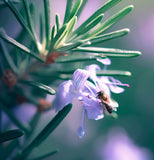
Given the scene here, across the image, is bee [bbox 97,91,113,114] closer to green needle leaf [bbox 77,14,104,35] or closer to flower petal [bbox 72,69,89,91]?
flower petal [bbox 72,69,89,91]

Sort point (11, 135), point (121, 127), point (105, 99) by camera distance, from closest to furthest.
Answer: point (11, 135)
point (105, 99)
point (121, 127)

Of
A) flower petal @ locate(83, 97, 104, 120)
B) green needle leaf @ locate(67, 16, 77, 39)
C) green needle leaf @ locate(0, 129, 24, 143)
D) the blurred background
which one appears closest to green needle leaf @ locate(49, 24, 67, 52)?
green needle leaf @ locate(67, 16, 77, 39)

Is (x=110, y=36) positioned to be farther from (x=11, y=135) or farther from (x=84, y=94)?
(x=11, y=135)

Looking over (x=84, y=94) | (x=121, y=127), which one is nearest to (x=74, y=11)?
(x=84, y=94)

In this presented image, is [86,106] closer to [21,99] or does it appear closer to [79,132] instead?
[79,132]

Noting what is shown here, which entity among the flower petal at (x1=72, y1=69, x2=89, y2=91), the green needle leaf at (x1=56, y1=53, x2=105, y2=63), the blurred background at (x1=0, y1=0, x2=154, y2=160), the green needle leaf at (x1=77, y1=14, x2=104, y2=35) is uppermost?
the green needle leaf at (x1=77, y1=14, x2=104, y2=35)

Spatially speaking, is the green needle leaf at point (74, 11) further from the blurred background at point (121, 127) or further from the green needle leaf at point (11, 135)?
the blurred background at point (121, 127)

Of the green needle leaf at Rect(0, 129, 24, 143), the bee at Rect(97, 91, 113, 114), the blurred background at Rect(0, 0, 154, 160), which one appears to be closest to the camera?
the green needle leaf at Rect(0, 129, 24, 143)

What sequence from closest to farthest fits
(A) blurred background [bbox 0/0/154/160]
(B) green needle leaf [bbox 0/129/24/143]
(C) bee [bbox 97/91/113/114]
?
(B) green needle leaf [bbox 0/129/24/143] → (C) bee [bbox 97/91/113/114] → (A) blurred background [bbox 0/0/154/160]

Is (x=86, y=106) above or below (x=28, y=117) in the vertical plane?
above

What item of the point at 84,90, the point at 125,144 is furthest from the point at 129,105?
the point at 84,90

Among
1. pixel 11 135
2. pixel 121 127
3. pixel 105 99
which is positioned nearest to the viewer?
pixel 11 135
